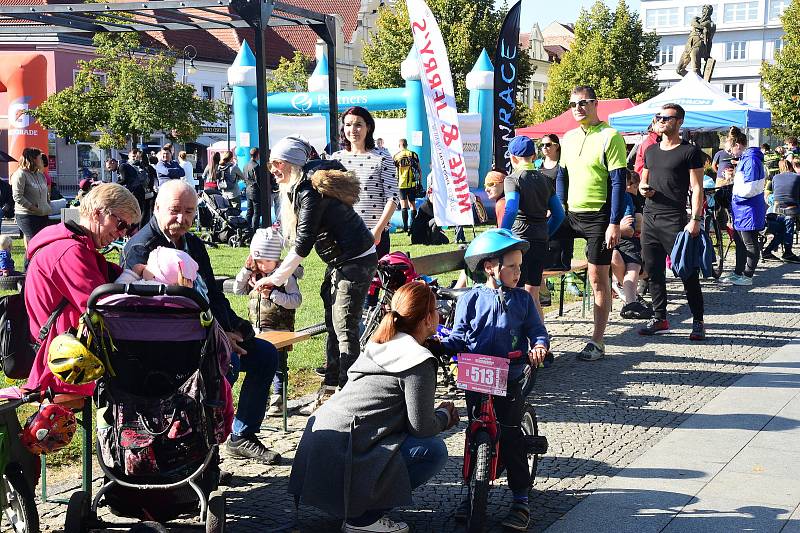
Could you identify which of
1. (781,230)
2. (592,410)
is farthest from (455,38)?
(592,410)

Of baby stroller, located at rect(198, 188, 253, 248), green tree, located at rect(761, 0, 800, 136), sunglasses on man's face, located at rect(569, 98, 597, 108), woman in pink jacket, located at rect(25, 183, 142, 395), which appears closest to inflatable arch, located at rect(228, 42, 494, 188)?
baby stroller, located at rect(198, 188, 253, 248)

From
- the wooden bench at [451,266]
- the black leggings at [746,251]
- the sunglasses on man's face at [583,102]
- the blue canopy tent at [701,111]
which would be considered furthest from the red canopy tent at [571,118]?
the sunglasses on man's face at [583,102]

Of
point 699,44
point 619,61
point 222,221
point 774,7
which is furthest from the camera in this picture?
point 774,7

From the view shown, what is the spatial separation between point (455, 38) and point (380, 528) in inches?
1888

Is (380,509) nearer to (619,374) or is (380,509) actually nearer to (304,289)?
(619,374)

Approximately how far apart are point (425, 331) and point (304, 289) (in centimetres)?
820

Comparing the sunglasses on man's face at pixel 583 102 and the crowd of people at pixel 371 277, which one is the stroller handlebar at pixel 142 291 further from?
the sunglasses on man's face at pixel 583 102

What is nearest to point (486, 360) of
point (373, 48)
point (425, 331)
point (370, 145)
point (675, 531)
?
point (425, 331)

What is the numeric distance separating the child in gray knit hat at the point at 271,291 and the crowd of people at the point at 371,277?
1 centimetres

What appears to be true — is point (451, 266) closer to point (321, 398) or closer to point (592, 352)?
point (592, 352)

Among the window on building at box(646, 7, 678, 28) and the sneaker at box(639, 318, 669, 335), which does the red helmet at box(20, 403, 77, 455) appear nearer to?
the sneaker at box(639, 318, 669, 335)

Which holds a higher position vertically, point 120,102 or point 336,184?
point 120,102

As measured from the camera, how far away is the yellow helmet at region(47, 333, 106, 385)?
3879 millimetres

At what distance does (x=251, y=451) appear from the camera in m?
5.53
